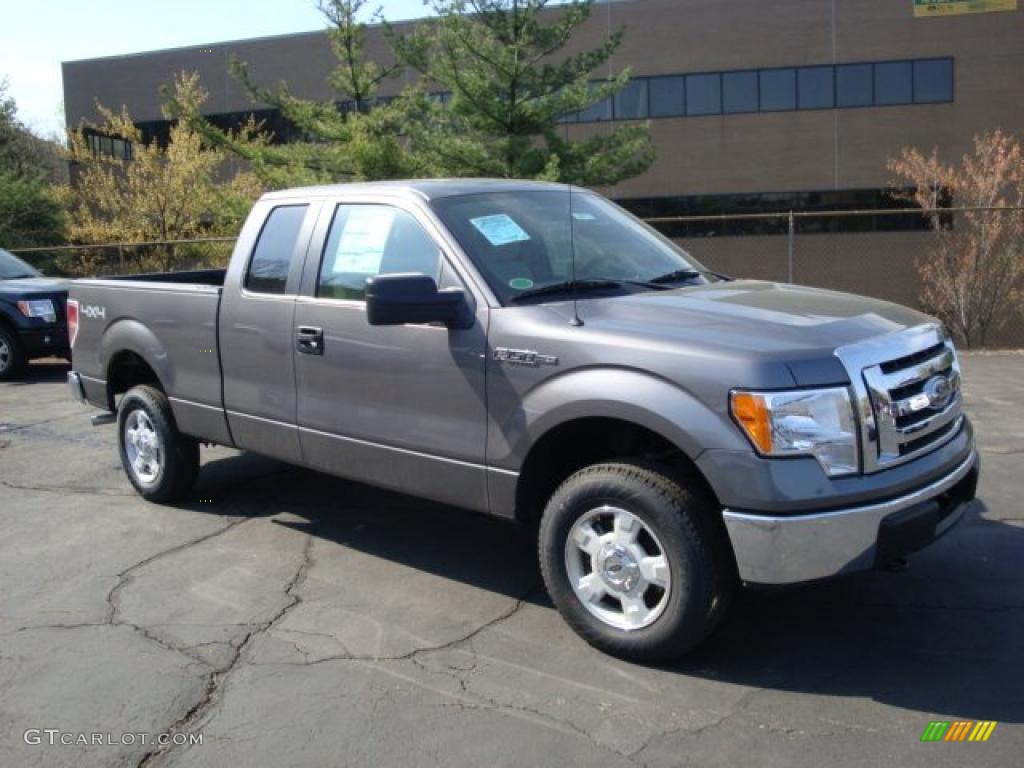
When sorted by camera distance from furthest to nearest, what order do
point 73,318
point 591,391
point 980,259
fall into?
1. point 980,259
2. point 73,318
3. point 591,391

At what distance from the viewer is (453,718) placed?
11.4 ft

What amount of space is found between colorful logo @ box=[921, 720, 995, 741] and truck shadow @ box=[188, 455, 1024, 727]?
2.2 inches

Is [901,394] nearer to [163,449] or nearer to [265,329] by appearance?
[265,329]

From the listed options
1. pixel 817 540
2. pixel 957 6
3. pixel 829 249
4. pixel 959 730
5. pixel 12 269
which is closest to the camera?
pixel 959 730

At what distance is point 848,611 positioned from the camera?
4332 mm

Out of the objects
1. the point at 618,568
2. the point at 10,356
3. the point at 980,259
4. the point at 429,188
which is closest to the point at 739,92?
the point at 980,259

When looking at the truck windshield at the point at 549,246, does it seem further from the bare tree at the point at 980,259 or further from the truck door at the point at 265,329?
the bare tree at the point at 980,259

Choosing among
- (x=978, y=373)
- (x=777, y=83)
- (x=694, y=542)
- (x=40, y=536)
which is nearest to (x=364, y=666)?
(x=694, y=542)

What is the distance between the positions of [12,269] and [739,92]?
24.6 m

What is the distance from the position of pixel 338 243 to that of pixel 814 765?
333 centimetres

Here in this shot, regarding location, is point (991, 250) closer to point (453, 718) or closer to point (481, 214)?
Result: point (481, 214)

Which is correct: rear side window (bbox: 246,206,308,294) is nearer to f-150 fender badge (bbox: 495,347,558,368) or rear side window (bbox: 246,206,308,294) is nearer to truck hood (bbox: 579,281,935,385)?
f-150 fender badge (bbox: 495,347,558,368)

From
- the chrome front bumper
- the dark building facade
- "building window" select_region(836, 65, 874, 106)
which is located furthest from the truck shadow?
"building window" select_region(836, 65, 874, 106)

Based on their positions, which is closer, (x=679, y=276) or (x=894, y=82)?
(x=679, y=276)
